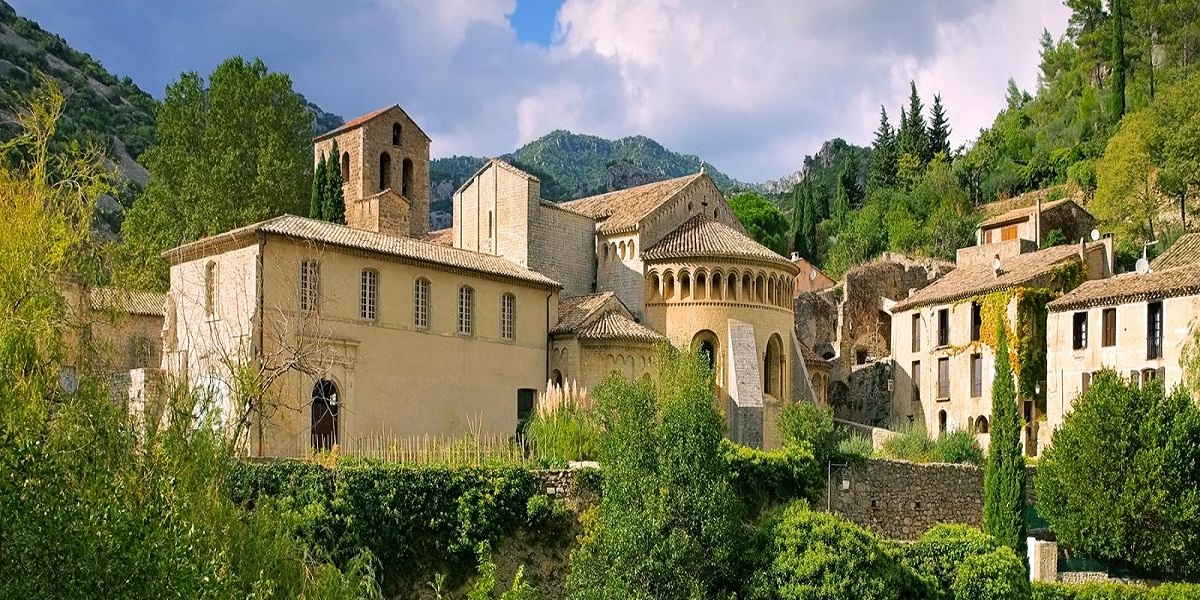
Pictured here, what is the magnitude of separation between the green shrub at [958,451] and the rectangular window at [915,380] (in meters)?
10.6

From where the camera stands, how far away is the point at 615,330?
36844 millimetres

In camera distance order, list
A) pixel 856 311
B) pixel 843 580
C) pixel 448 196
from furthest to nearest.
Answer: pixel 448 196 → pixel 856 311 → pixel 843 580

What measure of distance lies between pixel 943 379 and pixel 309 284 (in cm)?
2538

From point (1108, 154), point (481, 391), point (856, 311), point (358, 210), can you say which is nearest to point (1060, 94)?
point (1108, 154)

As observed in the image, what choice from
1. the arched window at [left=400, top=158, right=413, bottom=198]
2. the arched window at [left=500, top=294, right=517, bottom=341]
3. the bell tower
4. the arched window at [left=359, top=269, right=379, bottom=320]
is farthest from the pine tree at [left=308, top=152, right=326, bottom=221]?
the arched window at [left=359, top=269, right=379, bottom=320]

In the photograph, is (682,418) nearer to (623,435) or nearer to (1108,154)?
(623,435)

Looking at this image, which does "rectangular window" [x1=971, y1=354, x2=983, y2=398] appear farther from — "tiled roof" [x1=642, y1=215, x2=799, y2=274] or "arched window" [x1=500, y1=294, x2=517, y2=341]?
"arched window" [x1=500, y1=294, x2=517, y2=341]

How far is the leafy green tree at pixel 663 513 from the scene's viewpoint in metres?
24.6

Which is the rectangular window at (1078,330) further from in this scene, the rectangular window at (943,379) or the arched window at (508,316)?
the arched window at (508,316)

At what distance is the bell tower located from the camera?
47.3 meters

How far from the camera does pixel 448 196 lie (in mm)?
131875

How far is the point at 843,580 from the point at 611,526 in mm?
4892

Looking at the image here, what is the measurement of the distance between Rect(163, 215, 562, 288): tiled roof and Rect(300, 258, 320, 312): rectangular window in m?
0.71

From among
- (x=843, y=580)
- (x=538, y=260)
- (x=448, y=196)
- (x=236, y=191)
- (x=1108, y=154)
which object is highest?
(x=448, y=196)
